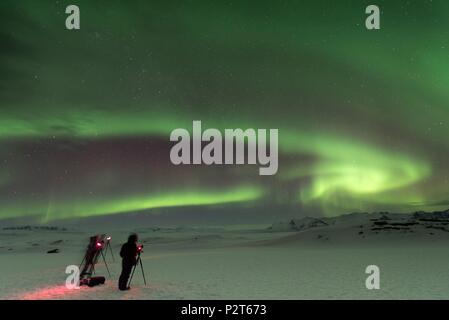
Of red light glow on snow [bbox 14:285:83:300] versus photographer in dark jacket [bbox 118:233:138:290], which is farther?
photographer in dark jacket [bbox 118:233:138:290]

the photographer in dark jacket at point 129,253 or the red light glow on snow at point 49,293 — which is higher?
the photographer in dark jacket at point 129,253

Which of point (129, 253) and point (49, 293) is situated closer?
point (129, 253)

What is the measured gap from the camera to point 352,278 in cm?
1881

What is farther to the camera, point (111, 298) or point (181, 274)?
point (181, 274)

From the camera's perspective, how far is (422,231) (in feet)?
175

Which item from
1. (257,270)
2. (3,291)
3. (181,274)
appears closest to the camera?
(3,291)

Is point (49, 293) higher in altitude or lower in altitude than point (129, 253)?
lower

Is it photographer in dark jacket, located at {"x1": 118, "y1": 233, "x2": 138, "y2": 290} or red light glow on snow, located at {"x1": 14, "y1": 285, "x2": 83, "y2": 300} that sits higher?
photographer in dark jacket, located at {"x1": 118, "y1": 233, "x2": 138, "y2": 290}

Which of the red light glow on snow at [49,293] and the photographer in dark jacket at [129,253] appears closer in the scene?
the red light glow on snow at [49,293]

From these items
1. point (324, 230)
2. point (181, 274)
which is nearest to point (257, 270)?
point (181, 274)
